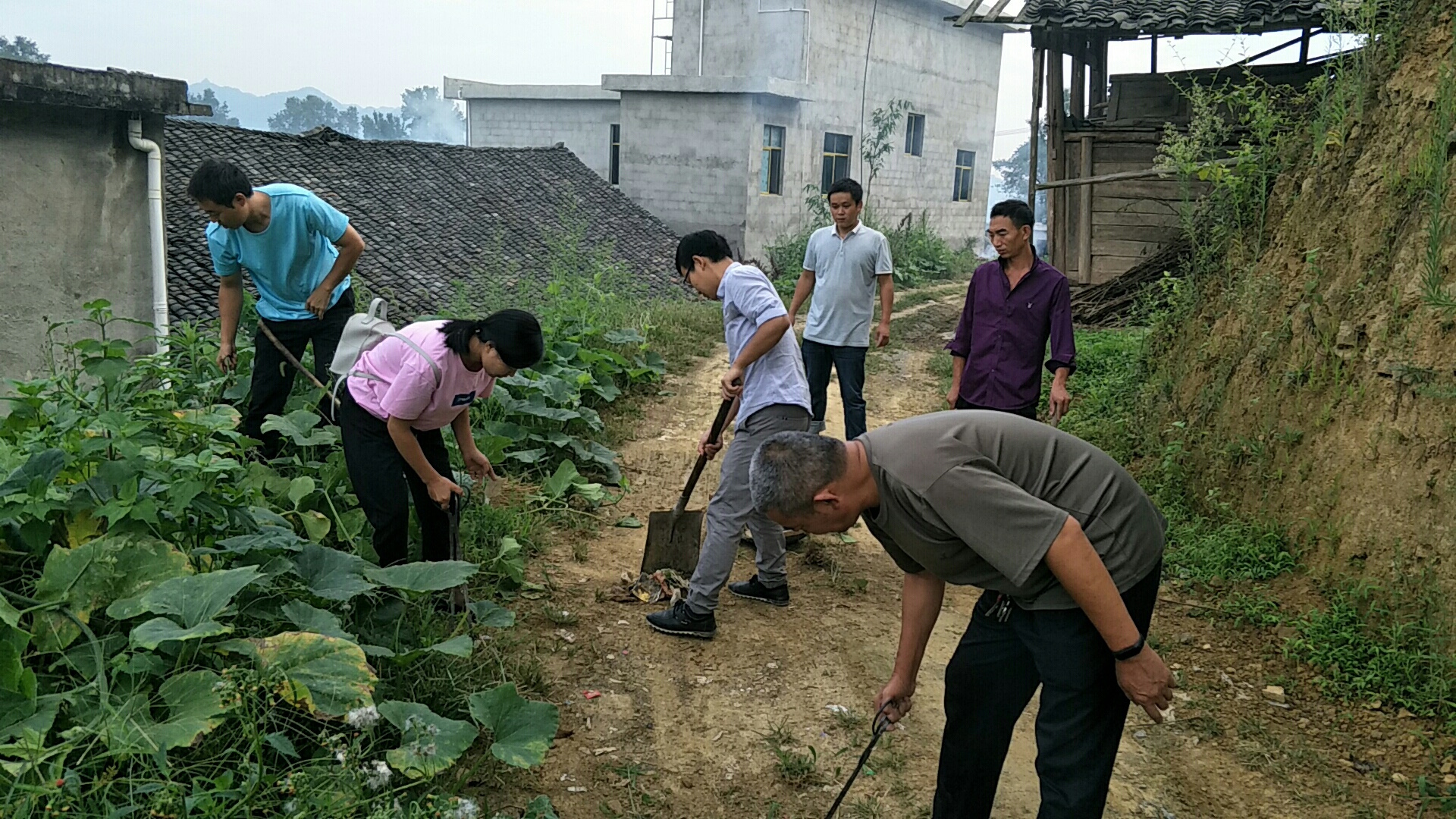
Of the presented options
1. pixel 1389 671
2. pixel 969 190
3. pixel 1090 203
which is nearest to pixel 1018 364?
pixel 1389 671

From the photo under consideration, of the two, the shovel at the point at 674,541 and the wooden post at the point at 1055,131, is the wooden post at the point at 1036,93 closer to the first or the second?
the wooden post at the point at 1055,131

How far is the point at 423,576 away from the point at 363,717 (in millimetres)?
823

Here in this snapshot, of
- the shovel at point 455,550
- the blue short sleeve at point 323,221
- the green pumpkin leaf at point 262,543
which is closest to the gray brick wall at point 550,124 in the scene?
the blue short sleeve at point 323,221

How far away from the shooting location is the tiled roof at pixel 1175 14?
909 cm

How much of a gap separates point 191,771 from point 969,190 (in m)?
23.8

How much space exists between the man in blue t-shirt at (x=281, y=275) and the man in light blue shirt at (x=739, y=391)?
183cm

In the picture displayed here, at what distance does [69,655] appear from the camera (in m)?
2.85

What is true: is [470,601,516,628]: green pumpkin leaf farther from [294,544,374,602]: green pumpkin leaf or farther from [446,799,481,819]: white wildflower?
[446,799,481,819]: white wildflower

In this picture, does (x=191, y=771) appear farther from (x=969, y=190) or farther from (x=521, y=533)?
(x=969, y=190)

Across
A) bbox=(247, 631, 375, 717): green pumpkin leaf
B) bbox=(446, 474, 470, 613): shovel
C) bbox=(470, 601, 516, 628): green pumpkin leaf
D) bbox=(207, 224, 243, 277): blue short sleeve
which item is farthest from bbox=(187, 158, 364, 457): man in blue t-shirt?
bbox=(247, 631, 375, 717): green pumpkin leaf

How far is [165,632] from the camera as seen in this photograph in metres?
2.68

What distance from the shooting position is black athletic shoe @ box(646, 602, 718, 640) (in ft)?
14.1

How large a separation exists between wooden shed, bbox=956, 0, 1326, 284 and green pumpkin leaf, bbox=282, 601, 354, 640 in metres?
8.19

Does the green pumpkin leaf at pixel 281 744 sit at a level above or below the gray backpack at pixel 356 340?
below
